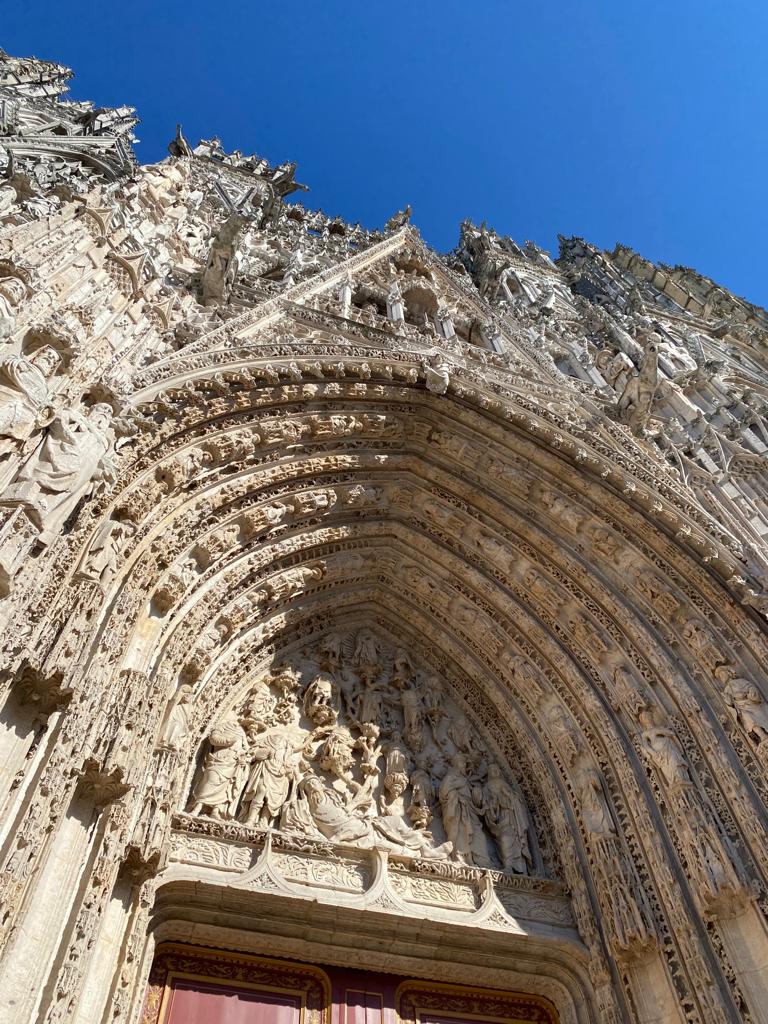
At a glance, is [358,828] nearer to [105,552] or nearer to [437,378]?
[105,552]

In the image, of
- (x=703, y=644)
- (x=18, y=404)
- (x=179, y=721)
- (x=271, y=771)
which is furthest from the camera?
(x=703, y=644)

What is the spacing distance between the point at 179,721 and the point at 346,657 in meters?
2.50

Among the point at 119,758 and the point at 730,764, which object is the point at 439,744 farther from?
the point at 119,758

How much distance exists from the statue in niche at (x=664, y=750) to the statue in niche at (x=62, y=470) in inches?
198

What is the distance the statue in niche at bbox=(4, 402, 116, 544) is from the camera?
13.8ft

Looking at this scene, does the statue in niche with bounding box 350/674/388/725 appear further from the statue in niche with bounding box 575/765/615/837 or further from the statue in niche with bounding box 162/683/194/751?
→ the statue in niche with bounding box 575/765/615/837

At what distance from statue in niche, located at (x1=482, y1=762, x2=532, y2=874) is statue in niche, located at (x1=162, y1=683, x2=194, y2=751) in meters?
2.98

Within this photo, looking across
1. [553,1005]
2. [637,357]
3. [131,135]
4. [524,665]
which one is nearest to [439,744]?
[524,665]

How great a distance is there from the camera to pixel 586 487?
309 inches

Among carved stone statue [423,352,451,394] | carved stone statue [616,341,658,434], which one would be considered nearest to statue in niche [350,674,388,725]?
carved stone statue [423,352,451,394]

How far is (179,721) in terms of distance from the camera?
592 cm

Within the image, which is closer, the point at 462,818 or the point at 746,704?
the point at 746,704

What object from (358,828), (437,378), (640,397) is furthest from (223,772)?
(640,397)

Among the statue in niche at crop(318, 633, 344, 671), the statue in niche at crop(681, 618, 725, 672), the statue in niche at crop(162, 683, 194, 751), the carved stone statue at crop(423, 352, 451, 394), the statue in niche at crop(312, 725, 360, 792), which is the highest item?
the carved stone statue at crop(423, 352, 451, 394)
